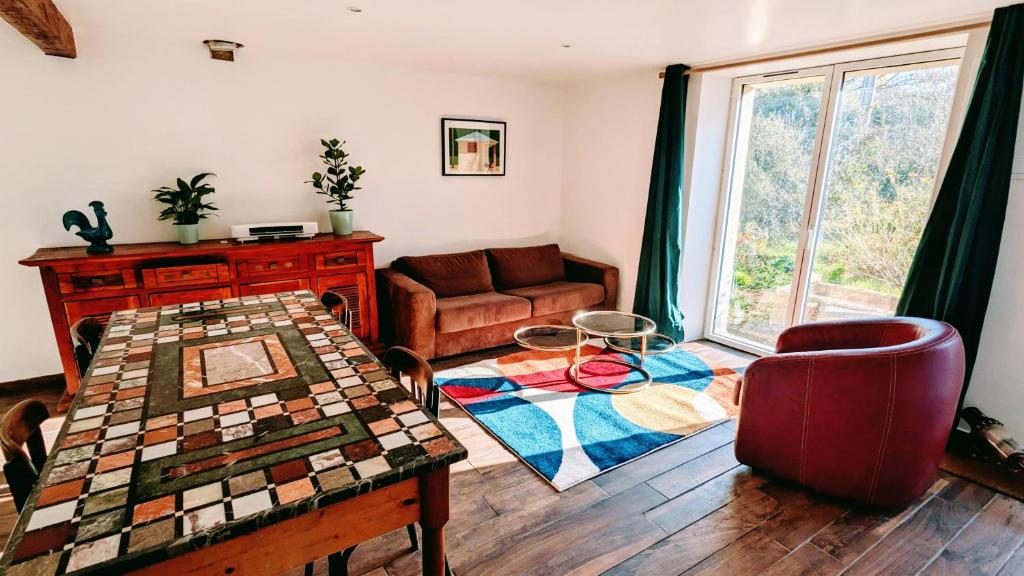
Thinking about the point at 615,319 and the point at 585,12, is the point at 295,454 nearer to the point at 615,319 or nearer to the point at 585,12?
the point at 585,12

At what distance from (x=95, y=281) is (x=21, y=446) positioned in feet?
7.15

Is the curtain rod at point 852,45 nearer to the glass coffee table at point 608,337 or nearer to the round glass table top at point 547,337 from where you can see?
the glass coffee table at point 608,337

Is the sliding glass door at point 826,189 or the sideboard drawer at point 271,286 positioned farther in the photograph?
the sideboard drawer at point 271,286

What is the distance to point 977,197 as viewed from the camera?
7.99 ft

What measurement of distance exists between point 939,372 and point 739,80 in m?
2.65

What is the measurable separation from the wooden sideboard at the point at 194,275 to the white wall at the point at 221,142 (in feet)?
1.08

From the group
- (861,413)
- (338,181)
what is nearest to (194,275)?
(338,181)

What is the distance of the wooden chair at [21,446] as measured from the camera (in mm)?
1154

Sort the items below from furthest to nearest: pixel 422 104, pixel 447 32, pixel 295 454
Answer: pixel 422 104 → pixel 447 32 → pixel 295 454

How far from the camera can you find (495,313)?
3.96 metres

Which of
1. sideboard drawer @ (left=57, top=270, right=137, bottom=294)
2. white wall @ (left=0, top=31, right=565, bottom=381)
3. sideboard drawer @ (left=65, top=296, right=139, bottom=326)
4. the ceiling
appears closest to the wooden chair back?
the ceiling

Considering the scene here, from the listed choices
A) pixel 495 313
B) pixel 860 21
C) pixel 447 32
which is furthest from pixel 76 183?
pixel 860 21

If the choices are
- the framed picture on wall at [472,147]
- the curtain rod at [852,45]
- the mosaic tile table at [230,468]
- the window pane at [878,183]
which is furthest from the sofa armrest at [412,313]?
the window pane at [878,183]

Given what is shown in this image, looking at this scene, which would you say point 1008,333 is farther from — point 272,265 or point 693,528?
point 272,265
